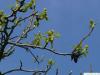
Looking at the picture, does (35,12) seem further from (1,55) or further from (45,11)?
(1,55)

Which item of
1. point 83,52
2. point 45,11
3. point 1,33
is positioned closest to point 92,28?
point 83,52

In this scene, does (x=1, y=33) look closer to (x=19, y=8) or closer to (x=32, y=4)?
(x=19, y=8)

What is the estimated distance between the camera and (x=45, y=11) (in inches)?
771

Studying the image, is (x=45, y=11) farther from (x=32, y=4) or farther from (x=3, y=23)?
(x=3, y=23)

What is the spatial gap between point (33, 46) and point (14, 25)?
1141mm

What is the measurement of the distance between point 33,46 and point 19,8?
167 cm

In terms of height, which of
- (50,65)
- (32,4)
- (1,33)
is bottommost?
(50,65)

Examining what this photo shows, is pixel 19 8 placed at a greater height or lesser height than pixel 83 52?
greater

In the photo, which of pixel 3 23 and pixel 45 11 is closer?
pixel 3 23

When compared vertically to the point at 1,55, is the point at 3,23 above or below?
above

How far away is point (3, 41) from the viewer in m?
17.9

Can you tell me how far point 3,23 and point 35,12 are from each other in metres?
2.15

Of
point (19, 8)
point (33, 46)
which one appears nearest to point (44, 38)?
point (33, 46)

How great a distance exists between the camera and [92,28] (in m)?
18.5
